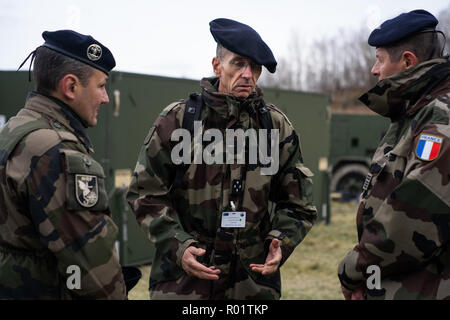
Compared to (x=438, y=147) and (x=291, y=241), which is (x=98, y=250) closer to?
(x=291, y=241)

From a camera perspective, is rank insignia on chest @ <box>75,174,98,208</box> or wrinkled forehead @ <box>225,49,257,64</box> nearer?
rank insignia on chest @ <box>75,174,98,208</box>

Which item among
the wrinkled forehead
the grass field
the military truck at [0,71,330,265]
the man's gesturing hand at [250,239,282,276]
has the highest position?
the wrinkled forehead

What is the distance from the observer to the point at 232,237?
258 centimetres

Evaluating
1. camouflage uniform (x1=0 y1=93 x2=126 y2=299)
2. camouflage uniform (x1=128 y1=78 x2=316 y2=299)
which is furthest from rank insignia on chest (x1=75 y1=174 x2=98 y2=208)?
camouflage uniform (x1=128 y1=78 x2=316 y2=299)

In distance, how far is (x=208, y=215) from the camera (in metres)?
2.59

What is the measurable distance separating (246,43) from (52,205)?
120 centimetres

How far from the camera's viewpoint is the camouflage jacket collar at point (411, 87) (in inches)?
90.4

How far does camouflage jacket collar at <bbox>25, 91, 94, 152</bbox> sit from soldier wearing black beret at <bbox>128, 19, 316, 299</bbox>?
0.57 metres

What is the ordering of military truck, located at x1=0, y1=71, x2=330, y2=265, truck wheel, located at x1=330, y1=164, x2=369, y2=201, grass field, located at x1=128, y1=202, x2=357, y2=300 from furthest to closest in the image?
truck wheel, located at x1=330, y1=164, x2=369, y2=201, military truck, located at x1=0, y1=71, x2=330, y2=265, grass field, located at x1=128, y1=202, x2=357, y2=300

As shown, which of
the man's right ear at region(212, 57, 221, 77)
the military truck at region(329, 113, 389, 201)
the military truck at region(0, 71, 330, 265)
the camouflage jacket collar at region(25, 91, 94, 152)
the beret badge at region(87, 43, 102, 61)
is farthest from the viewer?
the military truck at region(329, 113, 389, 201)

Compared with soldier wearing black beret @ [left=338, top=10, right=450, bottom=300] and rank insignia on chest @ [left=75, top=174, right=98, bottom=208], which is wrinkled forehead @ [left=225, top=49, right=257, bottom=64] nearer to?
soldier wearing black beret @ [left=338, top=10, right=450, bottom=300]

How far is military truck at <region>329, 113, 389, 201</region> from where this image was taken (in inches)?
520

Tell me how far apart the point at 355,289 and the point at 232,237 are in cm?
58
